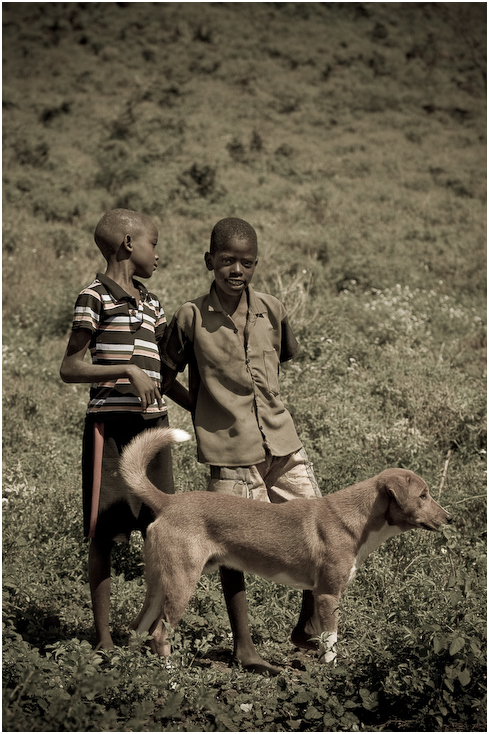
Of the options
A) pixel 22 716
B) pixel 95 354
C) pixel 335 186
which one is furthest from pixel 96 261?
pixel 22 716

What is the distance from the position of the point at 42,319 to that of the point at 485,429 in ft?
20.5

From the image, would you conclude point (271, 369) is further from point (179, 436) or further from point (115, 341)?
point (115, 341)

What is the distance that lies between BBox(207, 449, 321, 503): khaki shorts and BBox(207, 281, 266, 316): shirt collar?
2.77ft

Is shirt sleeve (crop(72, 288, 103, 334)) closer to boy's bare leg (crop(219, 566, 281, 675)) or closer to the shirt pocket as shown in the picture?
the shirt pocket

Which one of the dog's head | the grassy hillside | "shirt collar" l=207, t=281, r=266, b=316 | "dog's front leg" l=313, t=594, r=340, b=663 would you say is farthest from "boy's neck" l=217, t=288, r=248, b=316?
the grassy hillside

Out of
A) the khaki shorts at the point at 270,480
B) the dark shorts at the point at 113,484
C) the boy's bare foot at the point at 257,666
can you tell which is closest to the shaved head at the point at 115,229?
the dark shorts at the point at 113,484

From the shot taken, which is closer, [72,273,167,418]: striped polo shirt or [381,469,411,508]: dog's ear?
[381,469,411,508]: dog's ear

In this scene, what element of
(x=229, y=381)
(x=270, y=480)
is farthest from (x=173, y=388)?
(x=270, y=480)

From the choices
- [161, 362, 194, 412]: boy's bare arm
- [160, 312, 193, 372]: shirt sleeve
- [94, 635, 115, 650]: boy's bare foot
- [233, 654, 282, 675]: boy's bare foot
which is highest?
[160, 312, 193, 372]: shirt sleeve

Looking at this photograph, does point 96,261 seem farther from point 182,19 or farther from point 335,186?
point 182,19

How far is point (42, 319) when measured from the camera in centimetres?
1012

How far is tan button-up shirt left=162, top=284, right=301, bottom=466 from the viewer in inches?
151

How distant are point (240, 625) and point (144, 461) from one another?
107cm

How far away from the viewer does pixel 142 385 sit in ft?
11.9
